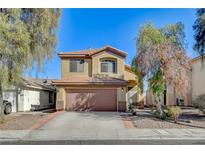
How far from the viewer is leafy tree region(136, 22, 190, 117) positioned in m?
17.8

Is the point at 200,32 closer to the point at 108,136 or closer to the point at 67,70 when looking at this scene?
the point at 108,136

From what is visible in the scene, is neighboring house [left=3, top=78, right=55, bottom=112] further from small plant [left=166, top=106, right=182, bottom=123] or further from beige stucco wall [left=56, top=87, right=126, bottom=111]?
small plant [left=166, top=106, right=182, bottom=123]

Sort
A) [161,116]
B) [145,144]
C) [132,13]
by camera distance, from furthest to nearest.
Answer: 1. [161,116]
2. [132,13]
3. [145,144]

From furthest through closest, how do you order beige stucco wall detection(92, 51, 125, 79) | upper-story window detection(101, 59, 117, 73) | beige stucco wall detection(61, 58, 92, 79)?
upper-story window detection(101, 59, 117, 73) < beige stucco wall detection(92, 51, 125, 79) < beige stucco wall detection(61, 58, 92, 79)

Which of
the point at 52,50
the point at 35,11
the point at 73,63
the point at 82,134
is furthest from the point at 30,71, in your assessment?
the point at 73,63

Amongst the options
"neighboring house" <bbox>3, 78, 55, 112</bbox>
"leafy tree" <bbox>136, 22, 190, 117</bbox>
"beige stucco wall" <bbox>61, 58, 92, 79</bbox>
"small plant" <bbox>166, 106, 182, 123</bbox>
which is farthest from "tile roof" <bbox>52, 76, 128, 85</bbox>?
"small plant" <bbox>166, 106, 182, 123</bbox>

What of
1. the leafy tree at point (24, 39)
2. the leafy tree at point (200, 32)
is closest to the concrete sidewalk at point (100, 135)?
the leafy tree at point (24, 39)

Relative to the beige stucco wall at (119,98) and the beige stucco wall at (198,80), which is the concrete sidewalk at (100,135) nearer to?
the beige stucco wall at (119,98)

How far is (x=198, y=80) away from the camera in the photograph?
98.2 feet

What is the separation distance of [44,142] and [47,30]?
860 cm

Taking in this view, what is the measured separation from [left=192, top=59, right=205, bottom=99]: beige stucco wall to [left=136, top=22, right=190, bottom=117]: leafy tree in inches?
446

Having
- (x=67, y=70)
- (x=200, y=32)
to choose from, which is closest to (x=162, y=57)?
(x=200, y=32)
